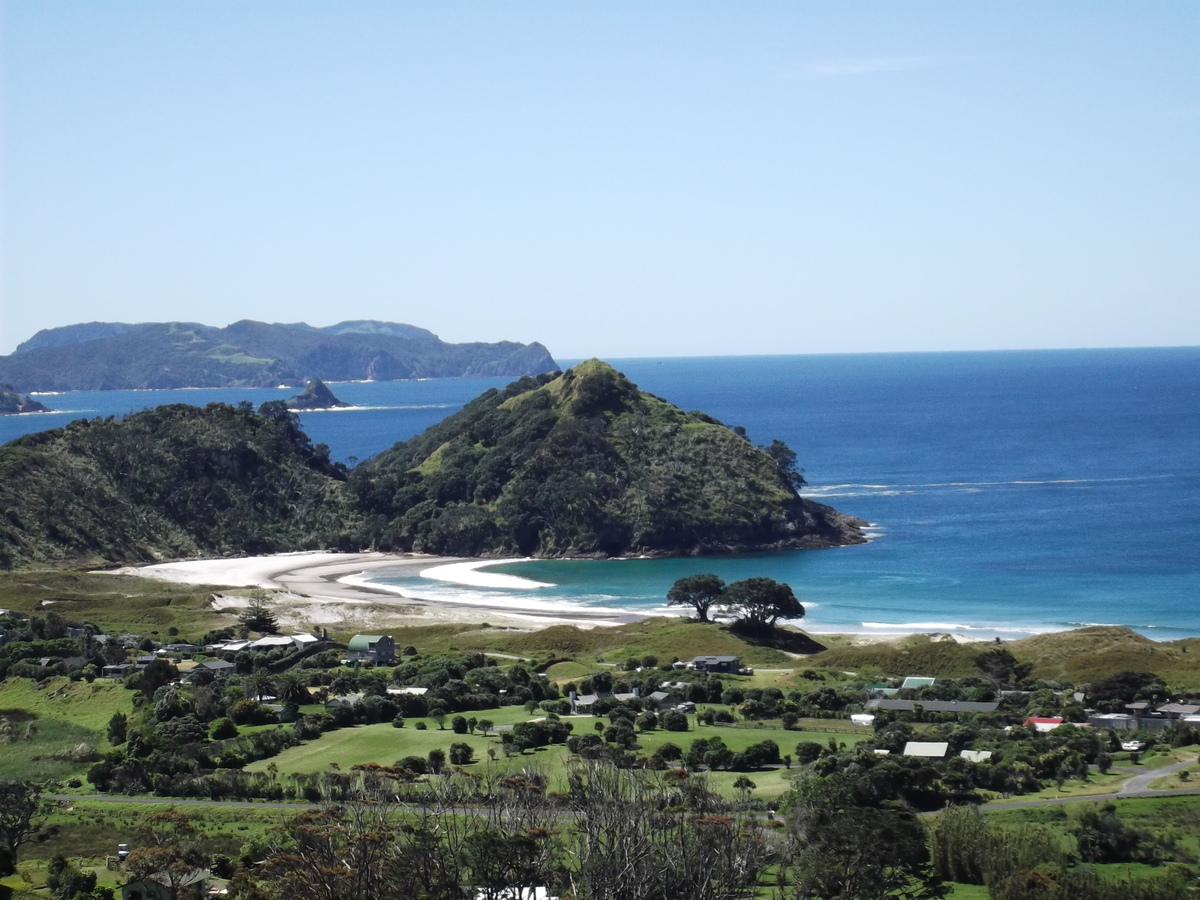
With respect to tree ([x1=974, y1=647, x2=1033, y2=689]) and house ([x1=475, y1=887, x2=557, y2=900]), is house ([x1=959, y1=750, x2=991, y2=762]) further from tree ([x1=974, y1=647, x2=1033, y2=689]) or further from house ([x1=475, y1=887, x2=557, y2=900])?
Result: tree ([x1=974, y1=647, x2=1033, y2=689])

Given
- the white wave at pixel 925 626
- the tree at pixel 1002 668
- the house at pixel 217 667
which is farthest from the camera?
the white wave at pixel 925 626

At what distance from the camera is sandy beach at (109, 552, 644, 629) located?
89.4m

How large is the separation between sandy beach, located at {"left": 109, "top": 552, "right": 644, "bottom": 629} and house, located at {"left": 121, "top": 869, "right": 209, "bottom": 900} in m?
54.4

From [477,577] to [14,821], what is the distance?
72593 millimetres

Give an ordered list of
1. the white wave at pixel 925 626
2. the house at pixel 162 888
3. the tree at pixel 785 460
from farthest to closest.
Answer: the tree at pixel 785 460 → the white wave at pixel 925 626 → the house at pixel 162 888

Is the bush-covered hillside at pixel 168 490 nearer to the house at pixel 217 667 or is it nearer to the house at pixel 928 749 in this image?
the house at pixel 217 667

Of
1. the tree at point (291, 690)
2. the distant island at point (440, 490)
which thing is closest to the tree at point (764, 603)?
the tree at point (291, 690)

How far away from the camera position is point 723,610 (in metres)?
87.4

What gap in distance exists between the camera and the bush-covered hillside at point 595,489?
12225cm

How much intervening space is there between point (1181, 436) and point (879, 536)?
83276mm

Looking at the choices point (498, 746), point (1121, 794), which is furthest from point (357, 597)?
point (1121, 794)

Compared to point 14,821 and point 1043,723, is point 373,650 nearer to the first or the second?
point 1043,723

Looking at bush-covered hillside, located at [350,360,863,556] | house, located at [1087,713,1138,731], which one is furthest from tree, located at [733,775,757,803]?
bush-covered hillside, located at [350,360,863,556]

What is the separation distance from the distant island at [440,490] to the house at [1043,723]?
63093 millimetres
